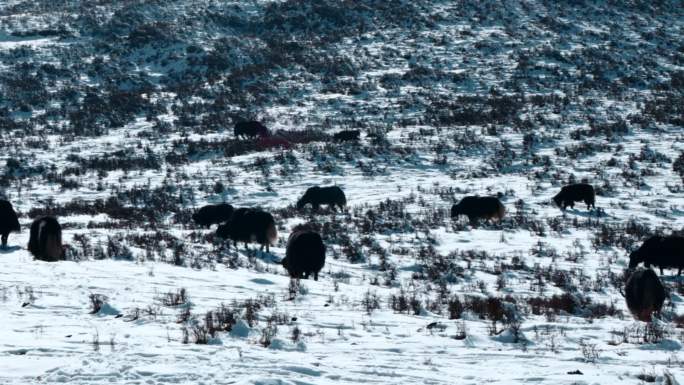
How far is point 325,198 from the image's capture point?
24.3m

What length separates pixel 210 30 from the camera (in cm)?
6022

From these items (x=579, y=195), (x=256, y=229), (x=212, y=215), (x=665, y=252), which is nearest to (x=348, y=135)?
(x=212, y=215)

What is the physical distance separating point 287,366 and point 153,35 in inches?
2188

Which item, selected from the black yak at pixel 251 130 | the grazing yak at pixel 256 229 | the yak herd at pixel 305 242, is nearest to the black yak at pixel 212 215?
the yak herd at pixel 305 242

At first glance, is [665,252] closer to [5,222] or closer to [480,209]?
[480,209]

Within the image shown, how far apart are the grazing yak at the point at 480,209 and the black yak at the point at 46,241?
12236 mm

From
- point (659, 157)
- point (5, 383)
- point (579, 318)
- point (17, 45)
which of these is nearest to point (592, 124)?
point (659, 157)

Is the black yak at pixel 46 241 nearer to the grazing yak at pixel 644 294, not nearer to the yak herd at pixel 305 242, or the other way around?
the yak herd at pixel 305 242

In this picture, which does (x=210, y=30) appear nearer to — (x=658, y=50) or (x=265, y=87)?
(x=265, y=87)

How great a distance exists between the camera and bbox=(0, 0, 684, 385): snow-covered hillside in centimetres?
722

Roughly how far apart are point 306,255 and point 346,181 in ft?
51.0

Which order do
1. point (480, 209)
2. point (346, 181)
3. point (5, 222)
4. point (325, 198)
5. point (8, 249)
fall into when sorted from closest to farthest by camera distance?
point (8, 249) → point (5, 222) → point (480, 209) → point (325, 198) → point (346, 181)

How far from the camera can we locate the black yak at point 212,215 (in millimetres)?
21406

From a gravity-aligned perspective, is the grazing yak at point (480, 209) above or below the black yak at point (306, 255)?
above
